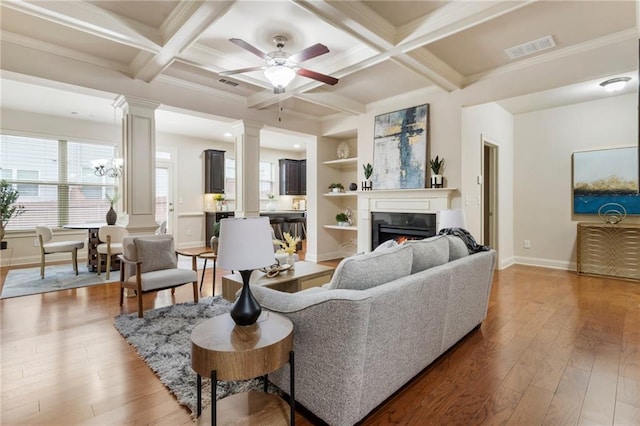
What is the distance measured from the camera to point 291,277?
10.3 feet

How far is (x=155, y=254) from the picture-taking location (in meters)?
3.56

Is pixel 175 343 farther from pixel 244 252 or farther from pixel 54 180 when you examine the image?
pixel 54 180

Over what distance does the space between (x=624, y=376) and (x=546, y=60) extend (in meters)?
3.32

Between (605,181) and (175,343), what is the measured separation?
20.9 ft

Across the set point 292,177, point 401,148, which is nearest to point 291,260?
point 401,148

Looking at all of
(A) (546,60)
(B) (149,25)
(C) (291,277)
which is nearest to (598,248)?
(A) (546,60)

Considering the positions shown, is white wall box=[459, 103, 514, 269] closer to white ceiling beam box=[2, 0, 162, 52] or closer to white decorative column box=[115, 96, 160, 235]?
white ceiling beam box=[2, 0, 162, 52]

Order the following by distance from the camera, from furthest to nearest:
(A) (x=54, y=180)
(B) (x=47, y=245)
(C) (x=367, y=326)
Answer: (A) (x=54, y=180) < (B) (x=47, y=245) < (C) (x=367, y=326)

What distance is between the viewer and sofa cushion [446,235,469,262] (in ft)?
8.64

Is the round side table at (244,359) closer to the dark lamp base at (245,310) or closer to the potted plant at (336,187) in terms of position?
the dark lamp base at (245,310)

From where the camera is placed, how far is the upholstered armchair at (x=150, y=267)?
3240mm

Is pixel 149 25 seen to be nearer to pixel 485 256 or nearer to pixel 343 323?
pixel 343 323

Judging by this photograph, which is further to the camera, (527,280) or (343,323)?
(527,280)

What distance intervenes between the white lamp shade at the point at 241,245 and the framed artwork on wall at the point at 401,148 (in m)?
3.78
